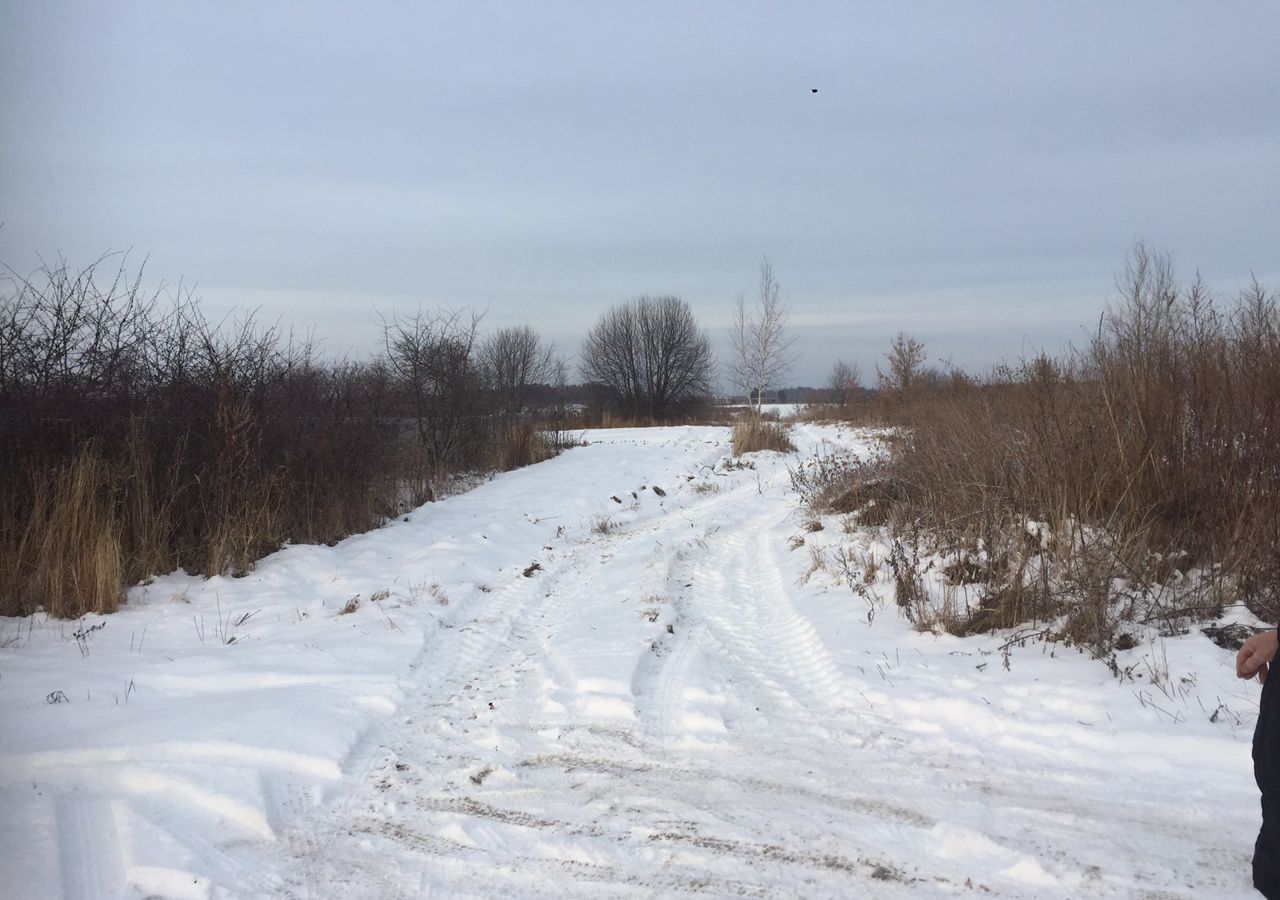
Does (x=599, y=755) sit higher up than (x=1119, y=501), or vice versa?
(x=1119, y=501)

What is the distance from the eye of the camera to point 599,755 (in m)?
3.93

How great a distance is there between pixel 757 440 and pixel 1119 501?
16.7 meters

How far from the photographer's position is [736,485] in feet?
50.5

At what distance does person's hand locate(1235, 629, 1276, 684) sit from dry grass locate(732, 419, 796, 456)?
18.4 meters

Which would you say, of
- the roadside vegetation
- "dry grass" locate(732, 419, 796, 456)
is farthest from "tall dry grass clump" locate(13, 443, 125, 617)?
"dry grass" locate(732, 419, 796, 456)

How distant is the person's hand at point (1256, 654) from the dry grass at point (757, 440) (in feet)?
60.4

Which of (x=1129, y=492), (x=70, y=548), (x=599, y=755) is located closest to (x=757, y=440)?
(x=1129, y=492)

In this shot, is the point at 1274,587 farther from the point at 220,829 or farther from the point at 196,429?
the point at 196,429

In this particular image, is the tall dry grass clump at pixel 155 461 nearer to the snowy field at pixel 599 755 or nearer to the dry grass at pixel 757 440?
the snowy field at pixel 599 755

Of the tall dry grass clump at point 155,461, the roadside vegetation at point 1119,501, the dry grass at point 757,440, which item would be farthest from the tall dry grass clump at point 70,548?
the dry grass at point 757,440

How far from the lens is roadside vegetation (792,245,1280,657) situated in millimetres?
4996

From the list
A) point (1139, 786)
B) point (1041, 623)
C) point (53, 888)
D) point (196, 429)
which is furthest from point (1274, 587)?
point (196, 429)

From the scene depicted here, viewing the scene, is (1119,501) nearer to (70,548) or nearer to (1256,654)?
(1256,654)

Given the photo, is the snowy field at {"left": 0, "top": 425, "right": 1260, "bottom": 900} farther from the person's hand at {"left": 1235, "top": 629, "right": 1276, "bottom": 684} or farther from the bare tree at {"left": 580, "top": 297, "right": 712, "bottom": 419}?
the bare tree at {"left": 580, "top": 297, "right": 712, "bottom": 419}
